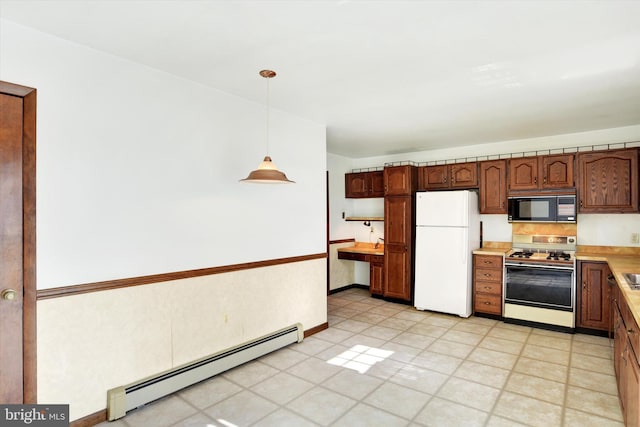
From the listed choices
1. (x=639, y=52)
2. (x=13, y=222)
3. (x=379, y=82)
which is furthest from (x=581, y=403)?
(x=13, y=222)

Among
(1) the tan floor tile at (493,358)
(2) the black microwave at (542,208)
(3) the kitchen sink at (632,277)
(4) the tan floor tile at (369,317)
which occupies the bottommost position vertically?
(1) the tan floor tile at (493,358)

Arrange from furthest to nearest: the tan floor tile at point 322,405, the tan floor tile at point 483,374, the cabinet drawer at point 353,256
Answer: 1. the cabinet drawer at point 353,256
2. the tan floor tile at point 483,374
3. the tan floor tile at point 322,405

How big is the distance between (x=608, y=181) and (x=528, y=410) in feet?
10.0

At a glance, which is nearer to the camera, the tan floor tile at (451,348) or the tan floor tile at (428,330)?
the tan floor tile at (451,348)

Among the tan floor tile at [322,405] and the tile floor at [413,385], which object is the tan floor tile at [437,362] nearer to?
the tile floor at [413,385]

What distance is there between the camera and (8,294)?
80.3 inches

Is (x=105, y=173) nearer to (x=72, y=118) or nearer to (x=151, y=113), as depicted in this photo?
(x=72, y=118)

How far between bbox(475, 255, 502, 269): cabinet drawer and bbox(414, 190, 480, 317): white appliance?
0.11m

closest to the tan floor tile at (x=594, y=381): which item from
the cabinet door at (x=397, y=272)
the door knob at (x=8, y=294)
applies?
the cabinet door at (x=397, y=272)

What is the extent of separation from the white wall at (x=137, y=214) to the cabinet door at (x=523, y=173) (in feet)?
10.4

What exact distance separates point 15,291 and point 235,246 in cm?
157

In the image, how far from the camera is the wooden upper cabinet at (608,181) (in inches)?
157

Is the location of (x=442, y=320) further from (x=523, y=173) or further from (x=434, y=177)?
(x=523, y=173)

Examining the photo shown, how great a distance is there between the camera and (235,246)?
3244 mm
